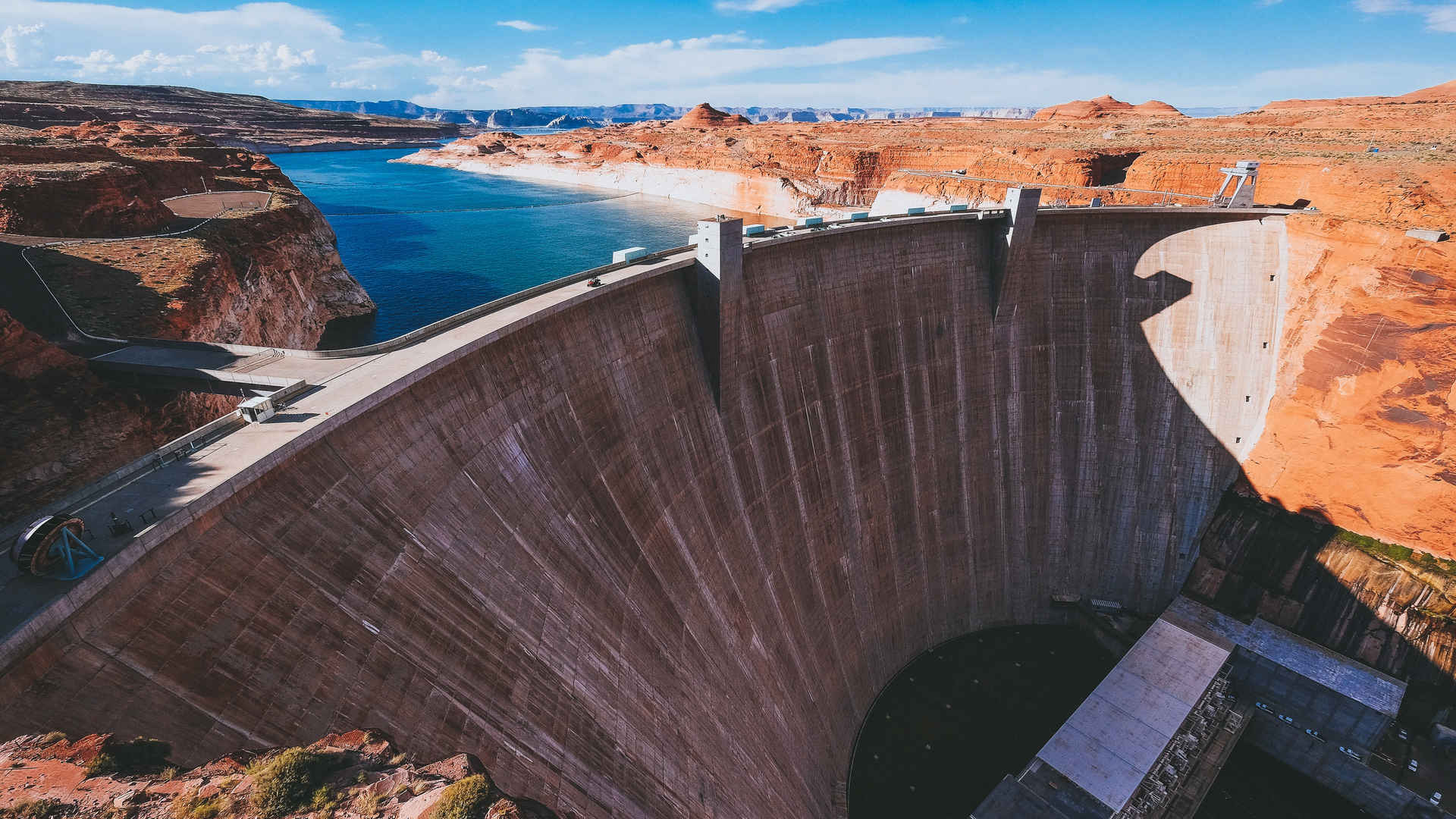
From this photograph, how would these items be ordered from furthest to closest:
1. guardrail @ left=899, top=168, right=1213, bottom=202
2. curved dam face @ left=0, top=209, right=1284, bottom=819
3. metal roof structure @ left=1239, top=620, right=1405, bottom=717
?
guardrail @ left=899, top=168, right=1213, bottom=202 < metal roof structure @ left=1239, top=620, right=1405, bottom=717 < curved dam face @ left=0, top=209, right=1284, bottom=819

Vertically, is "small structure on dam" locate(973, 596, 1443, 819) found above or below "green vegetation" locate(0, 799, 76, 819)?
below

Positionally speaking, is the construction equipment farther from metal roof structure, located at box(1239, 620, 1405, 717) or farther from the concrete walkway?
metal roof structure, located at box(1239, 620, 1405, 717)

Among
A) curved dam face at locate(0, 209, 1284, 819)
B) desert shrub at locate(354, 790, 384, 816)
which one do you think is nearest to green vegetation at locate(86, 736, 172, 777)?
curved dam face at locate(0, 209, 1284, 819)

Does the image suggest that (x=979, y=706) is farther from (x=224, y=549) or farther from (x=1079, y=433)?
(x=224, y=549)

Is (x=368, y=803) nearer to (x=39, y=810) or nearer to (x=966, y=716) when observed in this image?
(x=39, y=810)

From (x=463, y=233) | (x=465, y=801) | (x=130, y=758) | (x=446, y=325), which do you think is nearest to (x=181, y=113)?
(x=463, y=233)

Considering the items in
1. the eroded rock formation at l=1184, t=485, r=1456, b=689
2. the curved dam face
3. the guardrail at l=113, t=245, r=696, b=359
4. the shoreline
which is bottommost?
the eroded rock formation at l=1184, t=485, r=1456, b=689

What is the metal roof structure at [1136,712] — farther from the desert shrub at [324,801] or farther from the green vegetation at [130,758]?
the green vegetation at [130,758]
